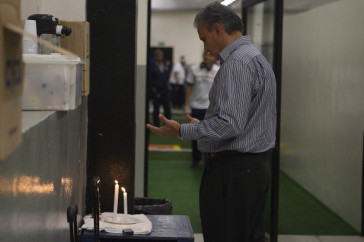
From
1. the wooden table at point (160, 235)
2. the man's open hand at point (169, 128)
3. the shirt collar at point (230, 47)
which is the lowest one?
the wooden table at point (160, 235)

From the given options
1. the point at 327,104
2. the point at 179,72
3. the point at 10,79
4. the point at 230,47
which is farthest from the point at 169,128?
the point at 179,72

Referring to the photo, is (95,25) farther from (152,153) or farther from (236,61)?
(152,153)

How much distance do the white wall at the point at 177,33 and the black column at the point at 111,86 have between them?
15.0m

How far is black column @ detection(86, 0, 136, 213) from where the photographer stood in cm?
342

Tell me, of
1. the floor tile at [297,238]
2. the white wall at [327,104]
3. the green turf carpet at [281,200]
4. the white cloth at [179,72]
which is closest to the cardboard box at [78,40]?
the green turf carpet at [281,200]

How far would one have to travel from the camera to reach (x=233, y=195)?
2779 mm

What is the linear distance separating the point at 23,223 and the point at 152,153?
292 inches

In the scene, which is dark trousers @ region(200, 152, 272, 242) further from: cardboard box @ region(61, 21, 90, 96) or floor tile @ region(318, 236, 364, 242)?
floor tile @ region(318, 236, 364, 242)

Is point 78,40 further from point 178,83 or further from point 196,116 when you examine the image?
point 178,83

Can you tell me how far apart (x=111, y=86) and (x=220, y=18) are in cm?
94

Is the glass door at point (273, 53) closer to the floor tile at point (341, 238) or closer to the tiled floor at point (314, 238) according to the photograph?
the tiled floor at point (314, 238)

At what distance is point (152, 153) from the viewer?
9070 mm

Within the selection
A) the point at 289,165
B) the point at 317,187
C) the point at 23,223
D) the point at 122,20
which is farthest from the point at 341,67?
the point at 23,223

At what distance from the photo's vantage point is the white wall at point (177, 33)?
18.3m
